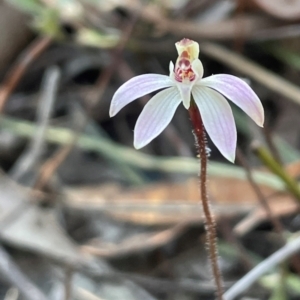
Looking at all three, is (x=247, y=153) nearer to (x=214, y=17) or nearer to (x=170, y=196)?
(x=170, y=196)

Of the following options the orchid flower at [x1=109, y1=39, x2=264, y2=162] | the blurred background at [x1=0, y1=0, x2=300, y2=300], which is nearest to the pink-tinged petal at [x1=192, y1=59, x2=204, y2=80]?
the orchid flower at [x1=109, y1=39, x2=264, y2=162]

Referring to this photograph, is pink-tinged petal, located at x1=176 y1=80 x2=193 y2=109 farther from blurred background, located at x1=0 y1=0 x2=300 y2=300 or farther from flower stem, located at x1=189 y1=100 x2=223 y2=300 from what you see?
blurred background, located at x1=0 y1=0 x2=300 y2=300

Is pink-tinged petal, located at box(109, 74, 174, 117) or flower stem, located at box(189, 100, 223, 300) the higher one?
pink-tinged petal, located at box(109, 74, 174, 117)

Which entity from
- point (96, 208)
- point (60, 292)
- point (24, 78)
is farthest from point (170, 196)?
point (24, 78)

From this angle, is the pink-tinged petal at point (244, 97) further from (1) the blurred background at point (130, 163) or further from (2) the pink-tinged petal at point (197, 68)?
(1) the blurred background at point (130, 163)

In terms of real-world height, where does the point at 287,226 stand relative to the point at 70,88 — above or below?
below
